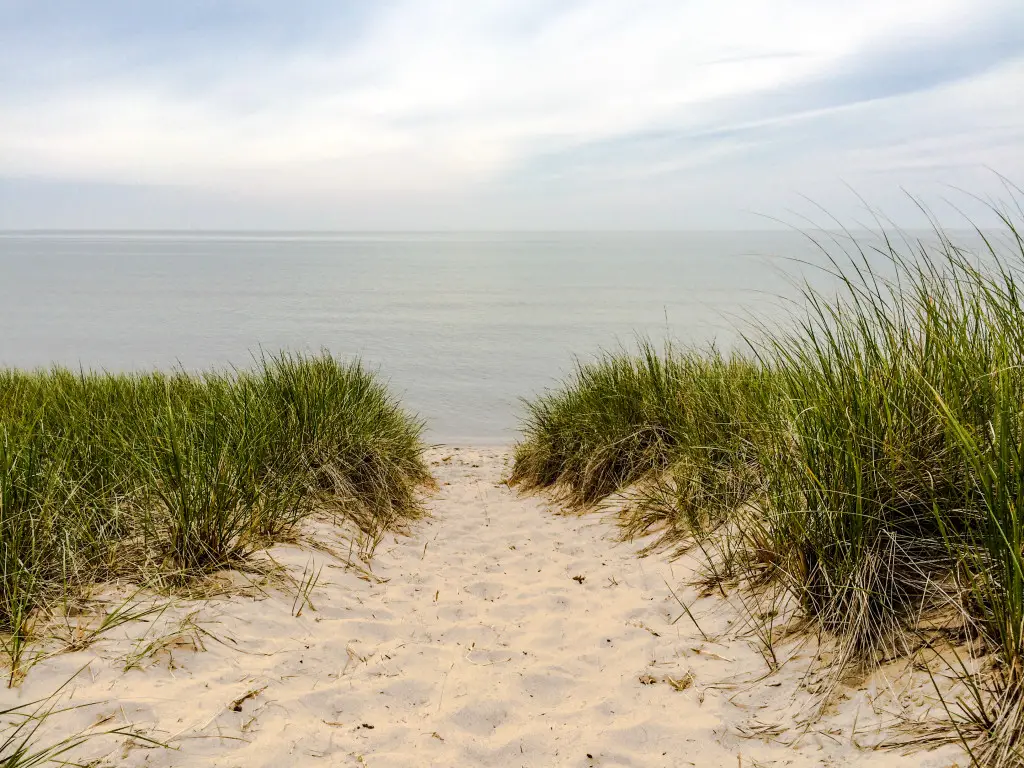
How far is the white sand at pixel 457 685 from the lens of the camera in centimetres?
224

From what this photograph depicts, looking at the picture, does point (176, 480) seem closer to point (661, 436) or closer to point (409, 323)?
point (661, 436)

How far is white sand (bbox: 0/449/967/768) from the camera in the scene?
2238 mm

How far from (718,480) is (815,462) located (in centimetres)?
124

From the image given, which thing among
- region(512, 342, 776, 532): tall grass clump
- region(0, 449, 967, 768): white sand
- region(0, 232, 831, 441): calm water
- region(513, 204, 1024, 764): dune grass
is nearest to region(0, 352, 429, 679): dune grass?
region(0, 449, 967, 768): white sand

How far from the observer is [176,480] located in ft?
Answer: 10.9

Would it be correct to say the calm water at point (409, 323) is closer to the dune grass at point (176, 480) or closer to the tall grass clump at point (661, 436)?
the tall grass clump at point (661, 436)

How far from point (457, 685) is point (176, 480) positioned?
1676 mm

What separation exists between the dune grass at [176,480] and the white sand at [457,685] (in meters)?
0.37

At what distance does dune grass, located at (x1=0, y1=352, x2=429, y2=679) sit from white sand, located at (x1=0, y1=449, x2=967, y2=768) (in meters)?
0.37

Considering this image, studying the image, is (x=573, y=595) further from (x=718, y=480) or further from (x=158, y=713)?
(x=158, y=713)

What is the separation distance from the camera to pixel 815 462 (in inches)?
111

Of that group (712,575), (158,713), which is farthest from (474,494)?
(158,713)

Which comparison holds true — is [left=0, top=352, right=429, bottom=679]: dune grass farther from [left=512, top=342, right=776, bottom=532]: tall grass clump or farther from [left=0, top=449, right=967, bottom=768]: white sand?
[left=512, top=342, right=776, bottom=532]: tall grass clump

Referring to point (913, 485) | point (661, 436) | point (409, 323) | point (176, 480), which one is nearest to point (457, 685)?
point (176, 480)
